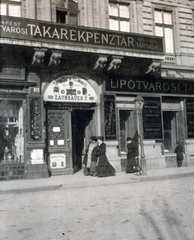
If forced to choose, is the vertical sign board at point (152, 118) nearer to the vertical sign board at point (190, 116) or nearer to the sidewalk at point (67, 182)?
the vertical sign board at point (190, 116)

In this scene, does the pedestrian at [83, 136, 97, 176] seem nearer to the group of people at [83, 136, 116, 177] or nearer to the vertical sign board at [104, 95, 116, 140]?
the group of people at [83, 136, 116, 177]

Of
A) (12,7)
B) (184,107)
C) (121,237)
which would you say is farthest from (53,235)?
(184,107)

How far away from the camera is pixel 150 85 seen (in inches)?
634

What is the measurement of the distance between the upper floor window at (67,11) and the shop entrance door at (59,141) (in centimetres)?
423

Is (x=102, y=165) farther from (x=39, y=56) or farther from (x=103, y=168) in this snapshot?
(x=39, y=56)

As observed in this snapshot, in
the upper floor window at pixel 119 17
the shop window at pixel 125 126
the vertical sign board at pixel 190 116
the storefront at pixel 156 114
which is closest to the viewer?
the storefront at pixel 156 114

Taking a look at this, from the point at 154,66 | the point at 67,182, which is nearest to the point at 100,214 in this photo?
the point at 67,182

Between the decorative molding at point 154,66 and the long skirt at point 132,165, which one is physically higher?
the decorative molding at point 154,66

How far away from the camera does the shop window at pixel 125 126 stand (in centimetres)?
1580

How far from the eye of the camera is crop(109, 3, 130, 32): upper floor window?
15.9 m

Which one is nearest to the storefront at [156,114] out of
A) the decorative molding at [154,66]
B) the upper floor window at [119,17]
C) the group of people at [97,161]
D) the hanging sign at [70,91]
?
the decorative molding at [154,66]

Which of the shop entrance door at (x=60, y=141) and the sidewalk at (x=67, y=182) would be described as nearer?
the sidewalk at (x=67, y=182)

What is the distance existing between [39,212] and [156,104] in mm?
Result: 10399

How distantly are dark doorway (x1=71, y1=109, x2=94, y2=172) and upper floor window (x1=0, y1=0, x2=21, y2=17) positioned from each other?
5.12 meters
